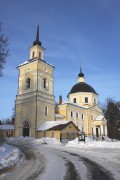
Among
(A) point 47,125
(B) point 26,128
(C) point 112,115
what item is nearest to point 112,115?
(C) point 112,115

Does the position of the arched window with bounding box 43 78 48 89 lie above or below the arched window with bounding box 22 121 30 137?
above

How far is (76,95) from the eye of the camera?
59062 mm

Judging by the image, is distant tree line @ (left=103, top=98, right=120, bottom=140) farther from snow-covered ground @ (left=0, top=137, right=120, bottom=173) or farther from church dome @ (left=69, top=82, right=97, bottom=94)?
snow-covered ground @ (left=0, top=137, right=120, bottom=173)

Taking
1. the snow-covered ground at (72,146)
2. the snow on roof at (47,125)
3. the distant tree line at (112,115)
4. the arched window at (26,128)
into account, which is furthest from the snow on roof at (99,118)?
the snow-covered ground at (72,146)

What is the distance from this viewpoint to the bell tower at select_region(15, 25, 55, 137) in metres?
41.4

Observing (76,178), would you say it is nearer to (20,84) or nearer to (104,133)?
(20,84)

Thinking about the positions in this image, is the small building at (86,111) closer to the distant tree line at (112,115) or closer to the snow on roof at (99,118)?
the snow on roof at (99,118)

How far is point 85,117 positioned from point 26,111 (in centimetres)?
1929

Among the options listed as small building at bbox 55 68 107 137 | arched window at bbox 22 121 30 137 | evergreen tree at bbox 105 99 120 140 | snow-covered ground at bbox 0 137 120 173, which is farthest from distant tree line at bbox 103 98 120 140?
snow-covered ground at bbox 0 137 120 173

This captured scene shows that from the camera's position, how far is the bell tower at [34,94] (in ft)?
136

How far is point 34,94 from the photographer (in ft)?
138

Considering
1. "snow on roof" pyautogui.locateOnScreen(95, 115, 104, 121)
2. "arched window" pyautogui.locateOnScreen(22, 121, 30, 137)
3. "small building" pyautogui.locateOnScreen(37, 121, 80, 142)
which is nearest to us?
"small building" pyautogui.locateOnScreen(37, 121, 80, 142)

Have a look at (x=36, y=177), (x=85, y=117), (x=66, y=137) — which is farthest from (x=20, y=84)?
(x=36, y=177)

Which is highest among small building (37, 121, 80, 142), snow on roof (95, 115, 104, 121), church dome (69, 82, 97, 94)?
church dome (69, 82, 97, 94)
